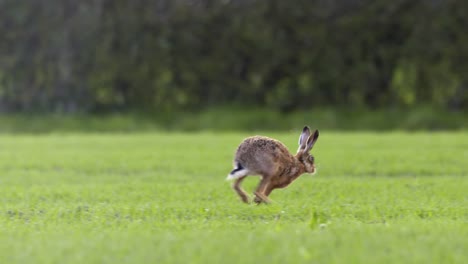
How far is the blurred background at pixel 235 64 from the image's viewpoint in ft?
70.5

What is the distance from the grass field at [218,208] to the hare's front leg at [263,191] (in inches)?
3.1

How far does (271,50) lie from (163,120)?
2795mm

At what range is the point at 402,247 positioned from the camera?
5766mm

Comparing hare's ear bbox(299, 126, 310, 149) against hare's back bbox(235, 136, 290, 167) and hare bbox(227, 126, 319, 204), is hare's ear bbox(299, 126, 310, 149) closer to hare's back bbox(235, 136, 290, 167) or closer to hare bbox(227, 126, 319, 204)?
A: hare bbox(227, 126, 319, 204)

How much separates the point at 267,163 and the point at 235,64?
1449 cm

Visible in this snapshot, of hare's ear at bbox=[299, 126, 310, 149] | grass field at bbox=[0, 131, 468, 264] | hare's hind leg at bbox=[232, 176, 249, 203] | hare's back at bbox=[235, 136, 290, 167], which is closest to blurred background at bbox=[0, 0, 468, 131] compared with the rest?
grass field at bbox=[0, 131, 468, 264]

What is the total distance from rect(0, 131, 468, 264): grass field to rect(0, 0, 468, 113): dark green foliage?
5.44 metres

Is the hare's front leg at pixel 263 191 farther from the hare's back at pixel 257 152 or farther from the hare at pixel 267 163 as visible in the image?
the hare's back at pixel 257 152

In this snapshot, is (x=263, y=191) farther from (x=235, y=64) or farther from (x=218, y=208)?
(x=235, y=64)

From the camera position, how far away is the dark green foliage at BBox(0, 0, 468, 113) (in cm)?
2150

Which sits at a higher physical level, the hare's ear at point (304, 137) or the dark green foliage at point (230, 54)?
the dark green foliage at point (230, 54)

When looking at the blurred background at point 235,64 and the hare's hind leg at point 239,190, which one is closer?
the hare's hind leg at point 239,190

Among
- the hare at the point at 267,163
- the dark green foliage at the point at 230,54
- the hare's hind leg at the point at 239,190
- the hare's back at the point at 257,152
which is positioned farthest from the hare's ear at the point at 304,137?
the dark green foliage at the point at 230,54

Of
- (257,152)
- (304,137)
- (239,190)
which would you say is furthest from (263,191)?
(304,137)
